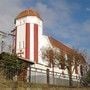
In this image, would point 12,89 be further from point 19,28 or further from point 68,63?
point 19,28

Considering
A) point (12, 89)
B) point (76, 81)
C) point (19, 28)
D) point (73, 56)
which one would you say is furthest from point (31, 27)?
point (12, 89)

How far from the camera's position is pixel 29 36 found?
8394cm

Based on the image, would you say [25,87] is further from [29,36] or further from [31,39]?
[29,36]

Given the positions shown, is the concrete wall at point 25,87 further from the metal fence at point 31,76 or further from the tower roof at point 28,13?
the tower roof at point 28,13

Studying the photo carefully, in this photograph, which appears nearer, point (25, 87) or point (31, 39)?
point (25, 87)

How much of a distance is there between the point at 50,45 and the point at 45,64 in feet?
23.6

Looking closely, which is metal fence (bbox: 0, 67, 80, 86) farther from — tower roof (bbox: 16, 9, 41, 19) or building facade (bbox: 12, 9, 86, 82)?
tower roof (bbox: 16, 9, 41, 19)

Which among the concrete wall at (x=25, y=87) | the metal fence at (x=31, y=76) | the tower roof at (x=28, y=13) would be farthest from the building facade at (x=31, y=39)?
the concrete wall at (x=25, y=87)

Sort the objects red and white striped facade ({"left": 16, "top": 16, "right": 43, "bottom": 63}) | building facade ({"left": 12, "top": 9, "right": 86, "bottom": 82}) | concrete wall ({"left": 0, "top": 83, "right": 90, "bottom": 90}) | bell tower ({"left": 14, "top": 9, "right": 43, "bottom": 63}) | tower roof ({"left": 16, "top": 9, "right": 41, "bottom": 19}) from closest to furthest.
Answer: concrete wall ({"left": 0, "top": 83, "right": 90, "bottom": 90}), building facade ({"left": 12, "top": 9, "right": 86, "bottom": 82}), red and white striped facade ({"left": 16, "top": 16, "right": 43, "bottom": 63}), bell tower ({"left": 14, "top": 9, "right": 43, "bottom": 63}), tower roof ({"left": 16, "top": 9, "right": 41, "bottom": 19})

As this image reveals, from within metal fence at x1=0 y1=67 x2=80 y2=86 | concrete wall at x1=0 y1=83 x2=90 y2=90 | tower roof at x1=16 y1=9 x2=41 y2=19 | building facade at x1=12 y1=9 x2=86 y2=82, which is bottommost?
concrete wall at x1=0 y1=83 x2=90 y2=90

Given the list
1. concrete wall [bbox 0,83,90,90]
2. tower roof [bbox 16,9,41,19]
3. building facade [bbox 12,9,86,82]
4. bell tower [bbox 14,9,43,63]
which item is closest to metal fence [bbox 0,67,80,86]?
concrete wall [bbox 0,83,90,90]

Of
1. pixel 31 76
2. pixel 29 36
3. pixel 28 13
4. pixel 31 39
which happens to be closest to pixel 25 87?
pixel 31 76

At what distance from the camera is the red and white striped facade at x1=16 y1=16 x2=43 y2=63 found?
82938 millimetres

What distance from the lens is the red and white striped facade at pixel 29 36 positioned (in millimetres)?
82938
